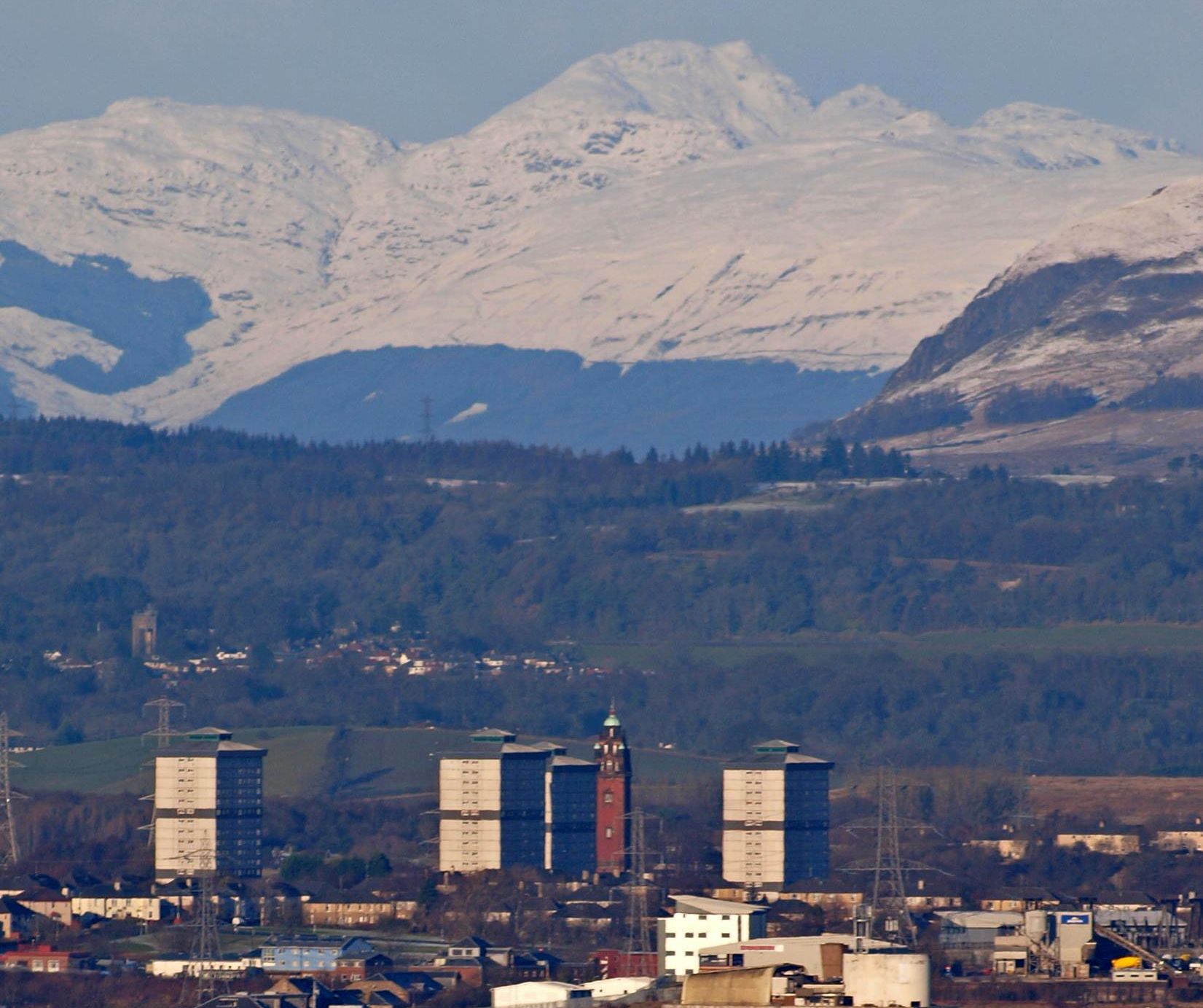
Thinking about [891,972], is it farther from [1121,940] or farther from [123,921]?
[123,921]

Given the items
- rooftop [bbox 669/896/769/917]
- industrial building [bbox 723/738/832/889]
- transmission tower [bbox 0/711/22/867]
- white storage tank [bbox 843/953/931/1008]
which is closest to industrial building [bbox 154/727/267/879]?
transmission tower [bbox 0/711/22/867]

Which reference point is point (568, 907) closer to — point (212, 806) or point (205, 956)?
point (205, 956)

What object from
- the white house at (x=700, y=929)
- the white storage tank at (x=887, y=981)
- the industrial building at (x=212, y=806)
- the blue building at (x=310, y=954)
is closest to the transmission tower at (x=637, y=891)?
the white house at (x=700, y=929)

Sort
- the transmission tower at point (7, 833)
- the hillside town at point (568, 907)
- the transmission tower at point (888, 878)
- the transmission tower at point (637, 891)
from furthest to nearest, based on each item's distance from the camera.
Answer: the transmission tower at point (7, 833), the transmission tower at point (637, 891), the transmission tower at point (888, 878), the hillside town at point (568, 907)

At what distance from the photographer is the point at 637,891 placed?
15975 cm

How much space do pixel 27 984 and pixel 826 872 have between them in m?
55.3

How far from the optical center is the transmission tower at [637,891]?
140625mm

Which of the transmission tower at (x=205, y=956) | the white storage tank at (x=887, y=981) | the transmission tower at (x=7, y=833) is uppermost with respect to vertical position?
the transmission tower at (x=7, y=833)

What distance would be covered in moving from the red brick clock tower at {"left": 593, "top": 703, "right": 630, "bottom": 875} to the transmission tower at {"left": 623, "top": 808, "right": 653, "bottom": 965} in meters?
0.48

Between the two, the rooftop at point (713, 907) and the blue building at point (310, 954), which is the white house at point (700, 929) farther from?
the blue building at point (310, 954)

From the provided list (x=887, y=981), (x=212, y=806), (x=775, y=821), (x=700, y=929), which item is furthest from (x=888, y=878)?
(x=887, y=981)

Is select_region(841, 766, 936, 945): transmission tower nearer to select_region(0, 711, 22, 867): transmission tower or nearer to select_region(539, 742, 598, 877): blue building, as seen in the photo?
select_region(539, 742, 598, 877): blue building

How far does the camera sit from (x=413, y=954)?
14625 centimetres

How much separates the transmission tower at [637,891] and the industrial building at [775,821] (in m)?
3.76
